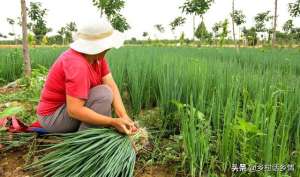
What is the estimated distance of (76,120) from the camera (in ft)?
5.95

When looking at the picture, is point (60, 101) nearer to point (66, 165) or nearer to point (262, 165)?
point (66, 165)

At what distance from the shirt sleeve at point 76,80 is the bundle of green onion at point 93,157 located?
0.71 feet

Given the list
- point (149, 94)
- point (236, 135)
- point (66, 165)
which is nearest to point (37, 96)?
point (149, 94)

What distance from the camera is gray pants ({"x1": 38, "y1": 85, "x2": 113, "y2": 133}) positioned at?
176 centimetres

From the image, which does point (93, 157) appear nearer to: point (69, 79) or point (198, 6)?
point (69, 79)

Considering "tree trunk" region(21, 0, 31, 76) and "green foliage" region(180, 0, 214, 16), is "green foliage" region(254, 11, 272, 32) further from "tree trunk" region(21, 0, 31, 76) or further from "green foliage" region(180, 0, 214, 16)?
"tree trunk" region(21, 0, 31, 76)

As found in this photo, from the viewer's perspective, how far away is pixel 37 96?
9.59ft

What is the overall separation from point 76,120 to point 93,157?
1.23 feet

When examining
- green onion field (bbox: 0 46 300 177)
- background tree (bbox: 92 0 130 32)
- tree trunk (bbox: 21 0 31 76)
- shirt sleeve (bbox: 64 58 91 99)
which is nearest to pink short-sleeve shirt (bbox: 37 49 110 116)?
shirt sleeve (bbox: 64 58 91 99)

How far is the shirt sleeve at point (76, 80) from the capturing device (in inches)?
62.1

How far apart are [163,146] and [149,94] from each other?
679 millimetres

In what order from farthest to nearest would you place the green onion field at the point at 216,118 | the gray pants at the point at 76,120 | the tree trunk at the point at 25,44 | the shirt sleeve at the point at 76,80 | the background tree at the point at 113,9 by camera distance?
the background tree at the point at 113,9, the tree trunk at the point at 25,44, the gray pants at the point at 76,120, the shirt sleeve at the point at 76,80, the green onion field at the point at 216,118

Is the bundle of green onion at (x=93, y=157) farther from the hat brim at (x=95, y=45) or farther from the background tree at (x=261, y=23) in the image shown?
the background tree at (x=261, y=23)

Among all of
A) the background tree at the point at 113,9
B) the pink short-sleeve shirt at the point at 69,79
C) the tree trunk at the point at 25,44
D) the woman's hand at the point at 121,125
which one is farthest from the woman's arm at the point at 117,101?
the background tree at the point at 113,9
